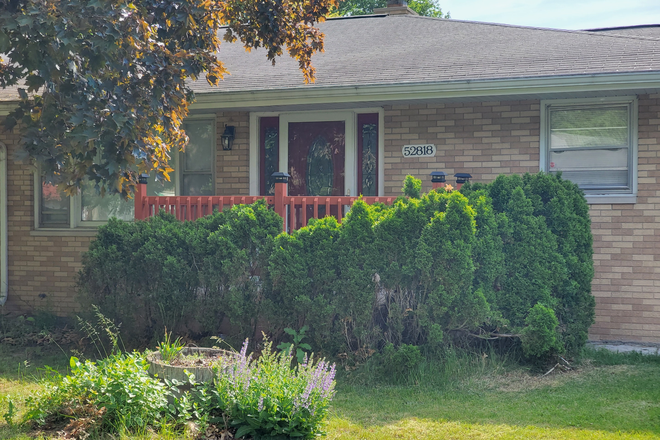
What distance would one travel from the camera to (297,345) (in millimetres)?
6281

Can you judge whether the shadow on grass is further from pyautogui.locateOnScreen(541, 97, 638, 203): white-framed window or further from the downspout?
the downspout

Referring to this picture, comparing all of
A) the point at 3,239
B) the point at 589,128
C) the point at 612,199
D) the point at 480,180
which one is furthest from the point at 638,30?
the point at 3,239

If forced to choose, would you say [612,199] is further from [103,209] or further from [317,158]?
[103,209]

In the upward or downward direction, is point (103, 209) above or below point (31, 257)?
above

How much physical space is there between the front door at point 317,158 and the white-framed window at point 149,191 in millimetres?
1181

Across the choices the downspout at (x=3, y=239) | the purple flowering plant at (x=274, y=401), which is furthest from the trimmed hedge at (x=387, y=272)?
the downspout at (x=3, y=239)

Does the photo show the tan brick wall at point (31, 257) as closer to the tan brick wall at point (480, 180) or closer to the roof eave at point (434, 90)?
the tan brick wall at point (480, 180)

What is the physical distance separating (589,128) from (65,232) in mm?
7364

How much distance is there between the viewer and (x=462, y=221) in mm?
6062

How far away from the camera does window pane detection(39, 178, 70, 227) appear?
32.0 ft

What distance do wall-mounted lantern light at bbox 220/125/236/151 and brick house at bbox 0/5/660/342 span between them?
0.12 feet

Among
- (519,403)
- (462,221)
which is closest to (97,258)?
(462,221)

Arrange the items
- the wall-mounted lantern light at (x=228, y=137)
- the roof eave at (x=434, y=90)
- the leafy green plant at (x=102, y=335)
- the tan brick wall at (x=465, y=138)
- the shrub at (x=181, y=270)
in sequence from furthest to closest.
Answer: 1. the wall-mounted lantern light at (x=228, y=137)
2. the tan brick wall at (x=465, y=138)
3. the roof eave at (x=434, y=90)
4. the leafy green plant at (x=102, y=335)
5. the shrub at (x=181, y=270)

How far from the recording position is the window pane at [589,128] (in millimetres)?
7805
